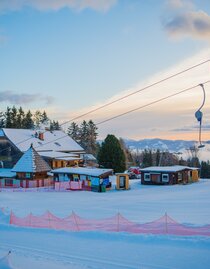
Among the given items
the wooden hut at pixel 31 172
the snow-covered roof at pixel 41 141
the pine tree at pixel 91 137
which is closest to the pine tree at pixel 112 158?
the snow-covered roof at pixel 41 141

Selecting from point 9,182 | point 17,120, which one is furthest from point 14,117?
point 9,182

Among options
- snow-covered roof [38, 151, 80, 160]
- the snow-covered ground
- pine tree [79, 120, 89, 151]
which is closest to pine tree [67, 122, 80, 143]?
pine tree [79, 120, 89, 151]

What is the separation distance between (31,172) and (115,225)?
27.6 metres

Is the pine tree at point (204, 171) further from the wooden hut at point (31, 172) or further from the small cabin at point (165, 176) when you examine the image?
the wooden hut at point (31, 172)

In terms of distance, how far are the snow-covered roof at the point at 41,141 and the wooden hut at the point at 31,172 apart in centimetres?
1127

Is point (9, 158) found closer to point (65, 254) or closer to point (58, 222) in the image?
point (58, 222)

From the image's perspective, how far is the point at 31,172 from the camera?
44344mm

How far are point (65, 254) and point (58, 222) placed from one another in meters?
5.81

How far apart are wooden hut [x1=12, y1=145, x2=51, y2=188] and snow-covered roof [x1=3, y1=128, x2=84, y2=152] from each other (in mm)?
11274

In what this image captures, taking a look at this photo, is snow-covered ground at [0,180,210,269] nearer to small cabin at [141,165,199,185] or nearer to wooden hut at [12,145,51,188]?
wooden hut at [12,145,51,188]

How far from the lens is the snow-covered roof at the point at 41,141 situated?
58.5 metres

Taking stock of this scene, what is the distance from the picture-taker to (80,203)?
30125 mm

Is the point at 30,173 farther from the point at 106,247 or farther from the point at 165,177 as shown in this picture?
the point at 106,247

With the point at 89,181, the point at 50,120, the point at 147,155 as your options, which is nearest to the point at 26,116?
the point at 50,120
